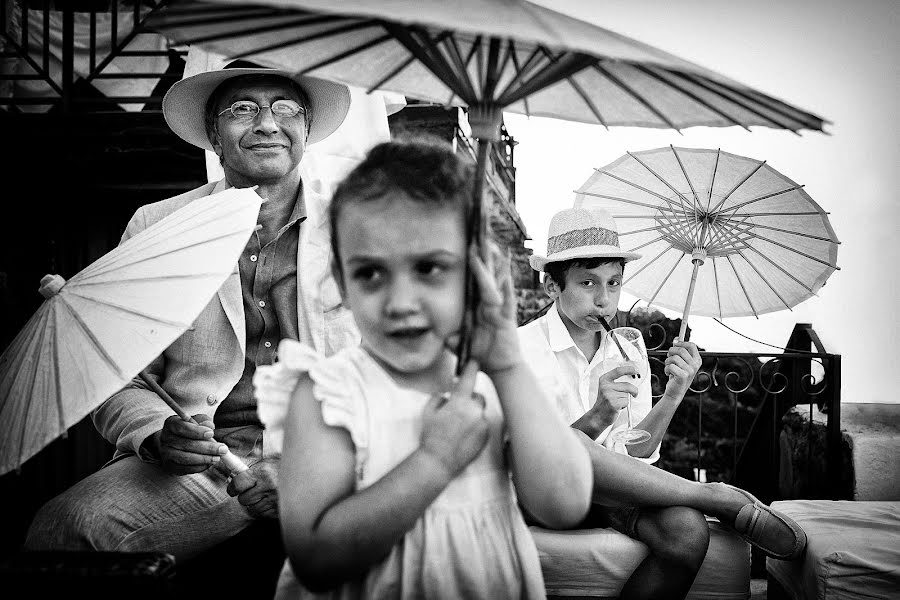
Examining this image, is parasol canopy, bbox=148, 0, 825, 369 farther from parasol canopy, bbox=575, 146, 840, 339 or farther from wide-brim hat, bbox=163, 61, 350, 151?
parasol canopy, bbox=575, 146, 840, 339

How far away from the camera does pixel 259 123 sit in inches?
105

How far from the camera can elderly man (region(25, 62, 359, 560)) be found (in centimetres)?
219

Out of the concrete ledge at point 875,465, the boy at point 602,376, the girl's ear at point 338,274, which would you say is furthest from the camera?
the concrete ledge at point 875,465

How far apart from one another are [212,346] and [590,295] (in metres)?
1.48

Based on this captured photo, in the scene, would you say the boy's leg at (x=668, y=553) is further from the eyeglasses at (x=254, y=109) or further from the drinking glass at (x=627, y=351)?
the eyeglasses at (x=254, y=109)

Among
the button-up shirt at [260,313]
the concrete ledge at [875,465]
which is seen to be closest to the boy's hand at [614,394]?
the button-up shirt at [260,313]

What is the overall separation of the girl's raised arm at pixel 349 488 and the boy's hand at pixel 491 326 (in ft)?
0.13

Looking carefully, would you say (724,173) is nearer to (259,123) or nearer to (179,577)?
(259,123)

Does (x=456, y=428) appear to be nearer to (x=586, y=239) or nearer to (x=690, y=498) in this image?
(x=690, y=498)

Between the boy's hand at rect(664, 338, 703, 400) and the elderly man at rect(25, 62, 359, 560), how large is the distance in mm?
1200

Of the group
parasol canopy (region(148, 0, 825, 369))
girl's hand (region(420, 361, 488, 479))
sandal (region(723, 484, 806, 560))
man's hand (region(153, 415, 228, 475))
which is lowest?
sandal (region(723, 484, 806, 560))

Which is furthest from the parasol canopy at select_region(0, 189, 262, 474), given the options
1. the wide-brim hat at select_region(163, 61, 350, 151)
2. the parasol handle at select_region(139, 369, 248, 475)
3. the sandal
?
the sandal

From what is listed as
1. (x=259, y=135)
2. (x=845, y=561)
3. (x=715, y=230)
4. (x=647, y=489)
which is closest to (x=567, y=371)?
(x=647, y=489)

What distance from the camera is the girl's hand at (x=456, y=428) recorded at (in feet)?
4.38
